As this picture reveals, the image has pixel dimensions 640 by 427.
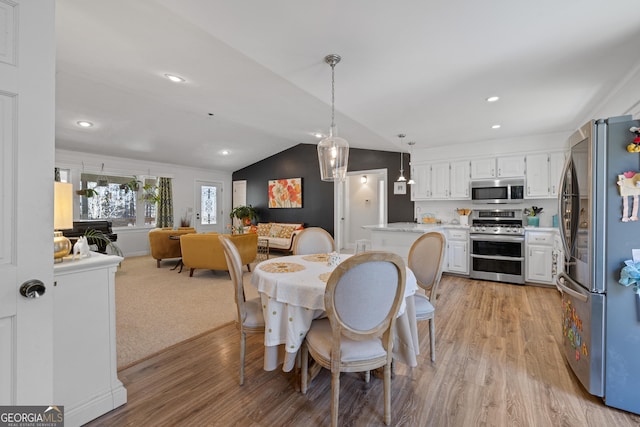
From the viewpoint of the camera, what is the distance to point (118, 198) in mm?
6840

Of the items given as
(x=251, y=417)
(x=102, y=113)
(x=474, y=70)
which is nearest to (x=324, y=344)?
(x=251, y=417)

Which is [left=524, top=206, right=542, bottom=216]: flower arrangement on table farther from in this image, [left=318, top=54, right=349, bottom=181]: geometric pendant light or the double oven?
[left=318, top=54, right=349, bottom=181]: geometric pendant light

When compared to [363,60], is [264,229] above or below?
below

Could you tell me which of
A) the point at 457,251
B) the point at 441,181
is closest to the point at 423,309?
the point at 457,251

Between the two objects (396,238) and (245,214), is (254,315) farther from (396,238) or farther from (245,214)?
(245,214)

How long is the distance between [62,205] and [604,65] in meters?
3.98

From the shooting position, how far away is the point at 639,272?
162 centimetres

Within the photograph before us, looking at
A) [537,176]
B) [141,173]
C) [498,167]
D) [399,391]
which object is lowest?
[399,391]

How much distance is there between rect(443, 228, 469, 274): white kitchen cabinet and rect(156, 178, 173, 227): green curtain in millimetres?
6778

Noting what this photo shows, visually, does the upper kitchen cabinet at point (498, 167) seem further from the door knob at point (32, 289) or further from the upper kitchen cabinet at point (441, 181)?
the door knob at point (32, 289)

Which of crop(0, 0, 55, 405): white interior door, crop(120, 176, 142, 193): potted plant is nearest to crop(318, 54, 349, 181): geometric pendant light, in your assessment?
crop(0, 0, 55, 405): white interior door

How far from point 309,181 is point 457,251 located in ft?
13.7

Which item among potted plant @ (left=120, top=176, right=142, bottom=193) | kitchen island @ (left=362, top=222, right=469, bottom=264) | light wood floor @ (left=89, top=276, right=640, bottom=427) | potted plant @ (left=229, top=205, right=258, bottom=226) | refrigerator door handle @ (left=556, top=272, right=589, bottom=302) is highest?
potted plant @ (left=120, top=176, right=142, bottom=193)

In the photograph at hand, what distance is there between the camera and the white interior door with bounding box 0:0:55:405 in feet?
3.30
